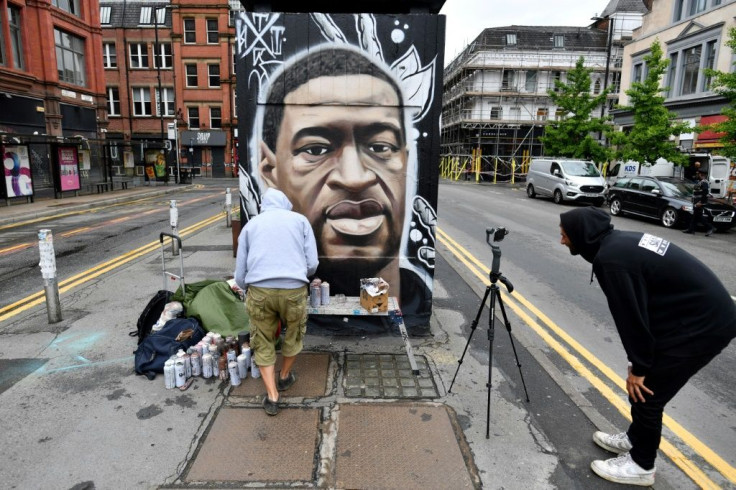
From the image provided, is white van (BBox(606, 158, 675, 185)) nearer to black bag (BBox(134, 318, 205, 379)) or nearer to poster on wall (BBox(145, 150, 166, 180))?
black bag (BBox(134, 318, 205, 379))

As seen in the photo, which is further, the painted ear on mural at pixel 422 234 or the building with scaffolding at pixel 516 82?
the building with scaffolding at pixel 516 82

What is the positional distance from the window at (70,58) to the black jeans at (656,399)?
1152 inches

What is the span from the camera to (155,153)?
3497cm

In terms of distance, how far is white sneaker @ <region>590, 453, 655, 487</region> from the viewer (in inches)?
126

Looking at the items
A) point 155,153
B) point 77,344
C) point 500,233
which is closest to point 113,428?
point 77,344

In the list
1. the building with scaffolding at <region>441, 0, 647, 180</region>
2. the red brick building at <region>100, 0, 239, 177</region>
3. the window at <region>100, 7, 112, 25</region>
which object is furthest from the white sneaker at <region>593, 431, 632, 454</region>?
the window at <region>100, 7, 112, 25</region>

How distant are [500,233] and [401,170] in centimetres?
184

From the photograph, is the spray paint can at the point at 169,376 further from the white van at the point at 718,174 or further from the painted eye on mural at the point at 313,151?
the white van at the point at 718,174

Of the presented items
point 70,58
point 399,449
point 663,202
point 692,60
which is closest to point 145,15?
point 70,58

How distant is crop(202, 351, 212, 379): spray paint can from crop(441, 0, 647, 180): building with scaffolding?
40402 millimetres

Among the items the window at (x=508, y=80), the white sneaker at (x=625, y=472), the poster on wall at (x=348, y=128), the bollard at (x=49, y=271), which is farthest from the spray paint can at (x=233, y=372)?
the window at (x=508, y=80)

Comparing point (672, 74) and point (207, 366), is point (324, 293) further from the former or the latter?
point (672, 74)

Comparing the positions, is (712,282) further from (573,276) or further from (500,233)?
(573,276)

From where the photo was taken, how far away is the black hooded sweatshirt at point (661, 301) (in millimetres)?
2852
